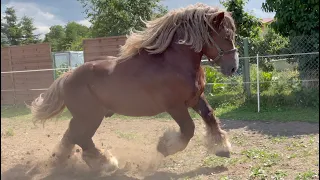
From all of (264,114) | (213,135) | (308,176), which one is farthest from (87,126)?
(264,114)

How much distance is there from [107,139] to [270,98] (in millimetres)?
4333

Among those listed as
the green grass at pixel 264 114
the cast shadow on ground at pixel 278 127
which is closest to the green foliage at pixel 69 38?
the green grass at pixel 264 114

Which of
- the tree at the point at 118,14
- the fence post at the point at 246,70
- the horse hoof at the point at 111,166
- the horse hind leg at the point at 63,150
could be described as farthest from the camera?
the tree at the point at 118,14

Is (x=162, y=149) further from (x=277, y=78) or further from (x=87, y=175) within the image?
(x=277, y=78)

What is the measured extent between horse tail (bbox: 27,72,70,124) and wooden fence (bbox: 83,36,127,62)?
5.97 m

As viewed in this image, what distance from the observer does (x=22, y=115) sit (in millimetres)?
9711

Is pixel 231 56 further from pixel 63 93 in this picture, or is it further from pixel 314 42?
pixel 314 42

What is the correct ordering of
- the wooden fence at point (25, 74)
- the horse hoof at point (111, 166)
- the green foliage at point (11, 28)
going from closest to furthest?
the green foliage at point (11, 28)
the horse hoof at point (111, 166)
the wooden fence at point (25, 74)

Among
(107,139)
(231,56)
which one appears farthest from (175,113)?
(107,139)

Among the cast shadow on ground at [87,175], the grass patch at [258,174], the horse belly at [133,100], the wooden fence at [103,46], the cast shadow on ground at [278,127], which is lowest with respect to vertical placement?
the cast shadow on ground at [87,175]

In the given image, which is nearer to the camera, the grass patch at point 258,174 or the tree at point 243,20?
the grass patch at point 258,174

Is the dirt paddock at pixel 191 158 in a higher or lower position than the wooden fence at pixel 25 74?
lower

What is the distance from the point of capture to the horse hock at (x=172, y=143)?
3861mm

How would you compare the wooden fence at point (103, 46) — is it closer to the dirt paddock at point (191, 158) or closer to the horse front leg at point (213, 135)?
the dirt paddock at point (191, 158)
